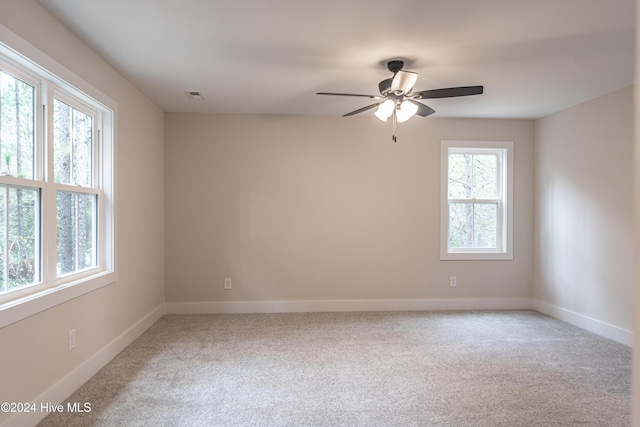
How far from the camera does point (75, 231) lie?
2748 millimetres

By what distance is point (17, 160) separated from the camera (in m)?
2.14

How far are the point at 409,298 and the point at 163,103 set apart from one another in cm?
366

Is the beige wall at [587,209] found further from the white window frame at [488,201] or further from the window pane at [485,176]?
the window pane at [485,176]

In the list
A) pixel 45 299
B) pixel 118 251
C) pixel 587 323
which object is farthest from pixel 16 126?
pixel 587 323

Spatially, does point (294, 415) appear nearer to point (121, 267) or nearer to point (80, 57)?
point (121, 267)

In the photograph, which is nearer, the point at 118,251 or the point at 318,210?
the point at 118,251

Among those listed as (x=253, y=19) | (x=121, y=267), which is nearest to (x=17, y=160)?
(x=121, y=267)

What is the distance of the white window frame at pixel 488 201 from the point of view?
4719 mm

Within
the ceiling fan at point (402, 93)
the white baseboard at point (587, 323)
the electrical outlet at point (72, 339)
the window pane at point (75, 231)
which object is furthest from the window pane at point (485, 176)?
the electrical outlet at point (72, 339)

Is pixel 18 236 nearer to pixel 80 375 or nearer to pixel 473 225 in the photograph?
pixel 80 375

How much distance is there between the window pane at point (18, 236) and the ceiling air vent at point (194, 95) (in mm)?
1847

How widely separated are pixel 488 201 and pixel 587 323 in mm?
1701

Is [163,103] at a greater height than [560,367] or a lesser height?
greater

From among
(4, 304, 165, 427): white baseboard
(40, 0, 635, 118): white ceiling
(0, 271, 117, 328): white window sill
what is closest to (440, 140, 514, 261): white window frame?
(40, 0, 635, 118): white ceiling
